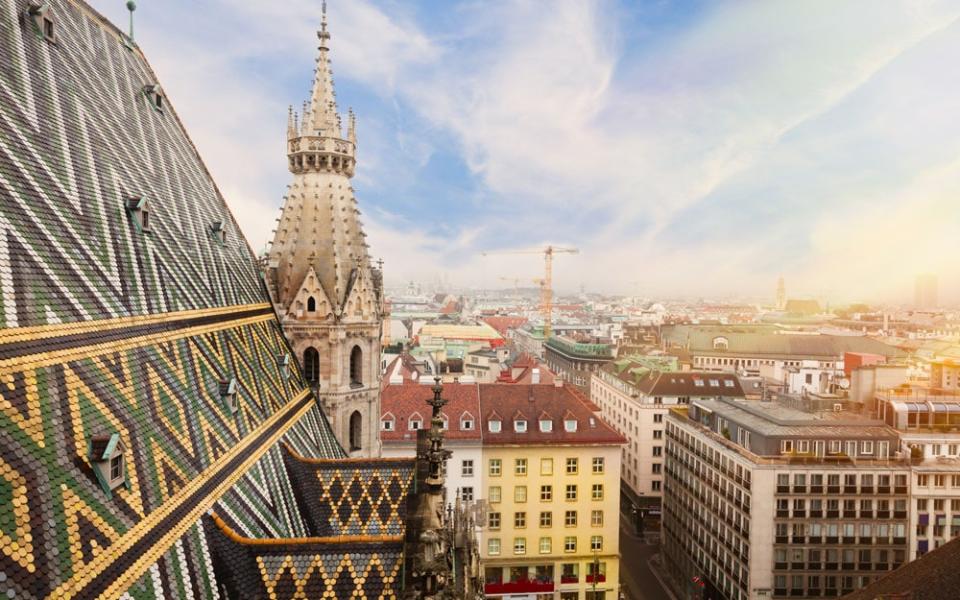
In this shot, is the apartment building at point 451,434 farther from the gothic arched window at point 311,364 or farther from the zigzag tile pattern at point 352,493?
the zigzag tile pattern at point 352,493

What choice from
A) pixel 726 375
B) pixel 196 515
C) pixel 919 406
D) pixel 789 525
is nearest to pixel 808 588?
pixel 789 525

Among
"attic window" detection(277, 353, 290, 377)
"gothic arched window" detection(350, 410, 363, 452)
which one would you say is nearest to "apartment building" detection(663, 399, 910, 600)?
"gothic arched window" detection(350, 410, 363, 452)

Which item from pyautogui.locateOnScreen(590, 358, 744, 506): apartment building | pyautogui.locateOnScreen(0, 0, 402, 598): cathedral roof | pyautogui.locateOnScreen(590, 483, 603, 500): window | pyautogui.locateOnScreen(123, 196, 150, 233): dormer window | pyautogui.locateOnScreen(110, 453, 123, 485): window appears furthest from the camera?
pyautogui.locateOnScreen(590, 358, 744, 506): apartment building

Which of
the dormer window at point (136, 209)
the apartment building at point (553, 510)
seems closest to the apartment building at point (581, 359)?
the apartment building at point (553, 510)

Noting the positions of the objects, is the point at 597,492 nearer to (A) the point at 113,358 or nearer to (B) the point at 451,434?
(B) the point at 451,434

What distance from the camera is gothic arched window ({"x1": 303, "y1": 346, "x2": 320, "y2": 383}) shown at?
28500mm

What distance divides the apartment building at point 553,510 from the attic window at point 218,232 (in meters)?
30.2

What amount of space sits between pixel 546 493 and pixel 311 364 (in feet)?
88.8

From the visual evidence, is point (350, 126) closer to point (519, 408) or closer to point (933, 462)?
point (519, 408)

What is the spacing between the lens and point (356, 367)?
30031 mm

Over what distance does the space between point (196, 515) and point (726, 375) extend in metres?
70.8

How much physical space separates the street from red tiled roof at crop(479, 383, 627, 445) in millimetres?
14534

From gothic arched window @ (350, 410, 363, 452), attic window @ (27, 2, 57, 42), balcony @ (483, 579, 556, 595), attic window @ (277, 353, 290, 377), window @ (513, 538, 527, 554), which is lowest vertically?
balcony @ (483, 579, 556, 595)

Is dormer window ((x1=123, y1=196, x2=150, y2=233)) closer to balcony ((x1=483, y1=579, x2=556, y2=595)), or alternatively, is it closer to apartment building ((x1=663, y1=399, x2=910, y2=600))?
balcony ((x1=483, y1=579, x2=556, y2=595))
